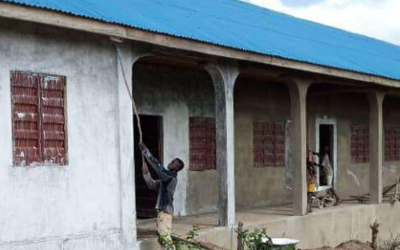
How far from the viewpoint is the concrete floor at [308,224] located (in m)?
9.11

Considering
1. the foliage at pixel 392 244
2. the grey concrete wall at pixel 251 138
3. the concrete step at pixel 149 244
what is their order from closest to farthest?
the concrete step at pixel 149 244 → the foliage at pixel 392 244 → the grey concrete wall at pixel 251 138

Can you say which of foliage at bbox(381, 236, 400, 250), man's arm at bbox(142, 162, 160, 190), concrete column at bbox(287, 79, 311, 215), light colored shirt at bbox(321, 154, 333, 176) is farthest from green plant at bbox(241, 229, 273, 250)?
light colored shirt at bbox(321, 154, 333, 176)

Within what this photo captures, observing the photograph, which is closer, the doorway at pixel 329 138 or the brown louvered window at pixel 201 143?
the brown louvered window at pixel 201 143

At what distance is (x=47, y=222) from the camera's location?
22.1 ft

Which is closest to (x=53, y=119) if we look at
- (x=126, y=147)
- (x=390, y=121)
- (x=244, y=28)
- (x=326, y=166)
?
(x=126, y=147)

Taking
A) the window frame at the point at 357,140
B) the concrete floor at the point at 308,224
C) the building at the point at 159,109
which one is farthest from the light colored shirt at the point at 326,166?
the window frame at the point at 357,140

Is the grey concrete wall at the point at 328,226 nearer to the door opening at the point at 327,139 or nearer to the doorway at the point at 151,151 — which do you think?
the doorway at the point at 151,151

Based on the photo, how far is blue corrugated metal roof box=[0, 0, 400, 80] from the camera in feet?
24.0

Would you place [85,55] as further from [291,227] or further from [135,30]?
[291,227]

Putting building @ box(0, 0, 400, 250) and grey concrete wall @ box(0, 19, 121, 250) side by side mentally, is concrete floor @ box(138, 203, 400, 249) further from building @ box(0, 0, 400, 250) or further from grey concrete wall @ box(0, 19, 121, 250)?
grey concrete wall @ box(0, 19, 121, 250)

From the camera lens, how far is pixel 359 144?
645 inches

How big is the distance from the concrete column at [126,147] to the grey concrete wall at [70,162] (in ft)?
0.22

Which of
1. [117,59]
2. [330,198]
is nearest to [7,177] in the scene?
[117,59]

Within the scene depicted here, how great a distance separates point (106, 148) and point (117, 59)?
3.62 feet
